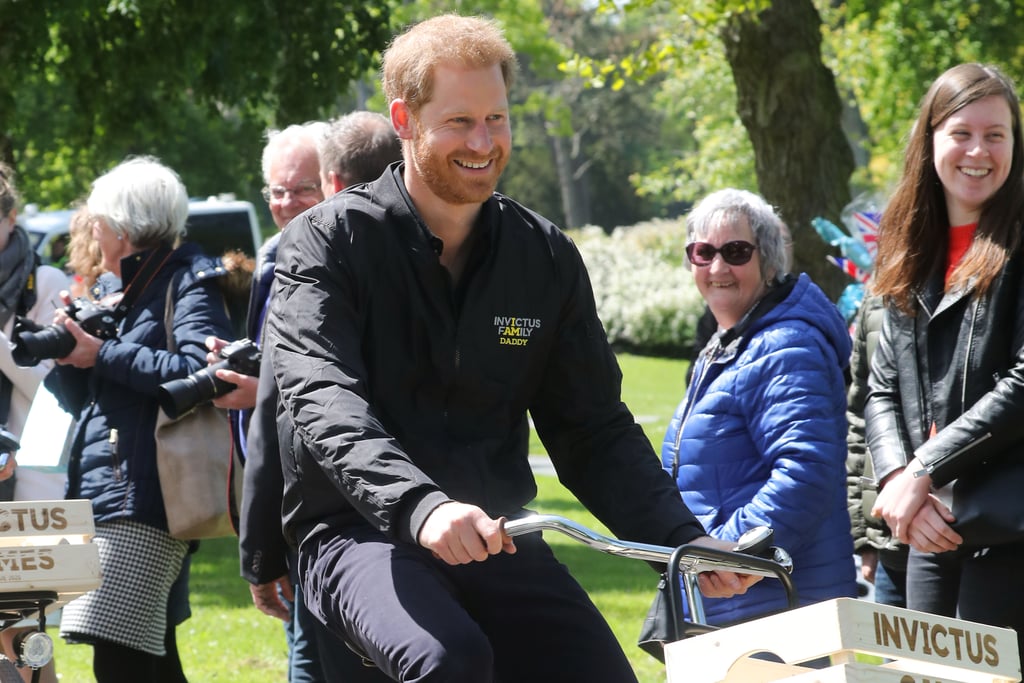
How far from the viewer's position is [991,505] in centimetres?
408

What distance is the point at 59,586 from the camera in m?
3.70

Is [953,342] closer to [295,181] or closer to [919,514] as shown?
[919,514]

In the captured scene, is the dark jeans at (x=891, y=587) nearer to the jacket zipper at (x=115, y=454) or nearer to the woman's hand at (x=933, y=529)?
the woman's hand at (x=933, y=529)

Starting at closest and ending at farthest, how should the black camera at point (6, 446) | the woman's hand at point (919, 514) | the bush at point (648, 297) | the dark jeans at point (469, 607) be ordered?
the dark jeans at point (469, 607), the woman's hand at point (919, 514), the black camera at point (6, 446), the bush at point (648, 297)

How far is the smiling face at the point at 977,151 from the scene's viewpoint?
14.4 feet

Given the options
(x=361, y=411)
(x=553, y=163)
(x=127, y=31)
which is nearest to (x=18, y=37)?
(x=127, y=31)

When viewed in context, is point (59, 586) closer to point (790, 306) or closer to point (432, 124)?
point (432, 124)

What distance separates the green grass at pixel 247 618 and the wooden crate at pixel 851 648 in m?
4.42

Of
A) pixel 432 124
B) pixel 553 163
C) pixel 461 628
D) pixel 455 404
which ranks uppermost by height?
pixel 432 124

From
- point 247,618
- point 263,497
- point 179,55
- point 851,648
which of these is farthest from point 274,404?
point 179,55

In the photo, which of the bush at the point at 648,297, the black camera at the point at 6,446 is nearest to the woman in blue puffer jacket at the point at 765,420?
the black camera at the point at 6,446

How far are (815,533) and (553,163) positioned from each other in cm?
6211

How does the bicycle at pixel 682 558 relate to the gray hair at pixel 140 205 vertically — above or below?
below

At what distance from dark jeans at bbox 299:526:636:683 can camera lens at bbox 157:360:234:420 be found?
187 cm
